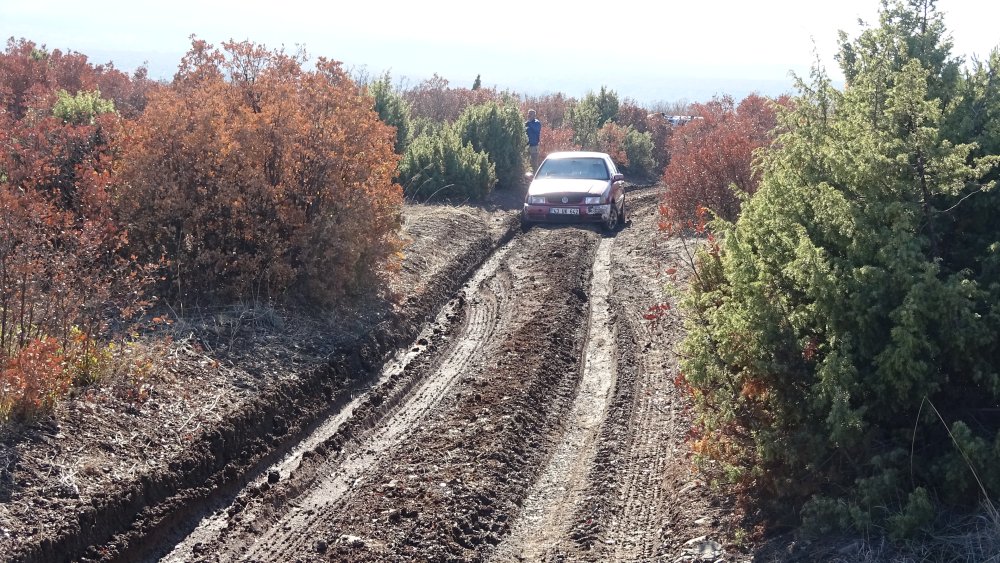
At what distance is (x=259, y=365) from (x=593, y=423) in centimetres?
335

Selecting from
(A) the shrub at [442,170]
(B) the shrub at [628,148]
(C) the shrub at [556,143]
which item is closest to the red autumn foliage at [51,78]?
(A) the shrub at [442,170]

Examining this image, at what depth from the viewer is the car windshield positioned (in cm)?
1884

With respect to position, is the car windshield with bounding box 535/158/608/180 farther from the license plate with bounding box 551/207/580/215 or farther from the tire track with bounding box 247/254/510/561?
the tire track with bounding box 247/254/510/561

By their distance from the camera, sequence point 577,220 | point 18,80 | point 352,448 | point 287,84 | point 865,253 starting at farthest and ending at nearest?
point 577,220 → point 18,80 → point 287,84 → point 352,448 → point 865,253

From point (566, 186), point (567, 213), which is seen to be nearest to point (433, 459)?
point (567, 213)

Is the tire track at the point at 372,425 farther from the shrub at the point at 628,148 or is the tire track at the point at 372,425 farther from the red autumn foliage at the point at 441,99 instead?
the red autumn foliage at the point at 441,99

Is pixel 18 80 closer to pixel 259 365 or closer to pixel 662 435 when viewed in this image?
pixel 259 365

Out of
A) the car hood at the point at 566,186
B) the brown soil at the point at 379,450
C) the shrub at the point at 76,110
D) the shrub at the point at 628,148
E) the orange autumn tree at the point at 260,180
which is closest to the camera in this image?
the brown soil at the point at 379,450

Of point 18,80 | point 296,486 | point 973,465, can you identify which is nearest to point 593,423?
point 296,486

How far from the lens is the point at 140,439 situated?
6656 mm

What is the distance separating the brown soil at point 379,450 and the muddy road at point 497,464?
21 millimetres

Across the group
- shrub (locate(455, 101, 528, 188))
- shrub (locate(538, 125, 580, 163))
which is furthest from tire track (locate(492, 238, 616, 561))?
shrub (locate(538, 125, 580, 163))

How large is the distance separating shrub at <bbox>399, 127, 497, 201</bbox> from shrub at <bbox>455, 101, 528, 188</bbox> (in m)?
1.97

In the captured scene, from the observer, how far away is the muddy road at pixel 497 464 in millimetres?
6039
